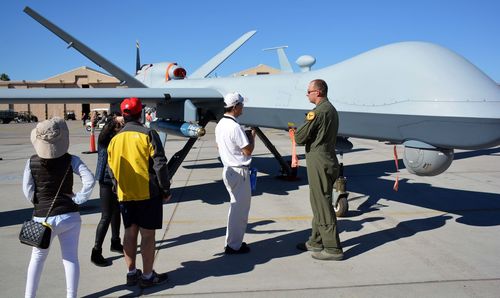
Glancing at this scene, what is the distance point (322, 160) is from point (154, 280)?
2229 mm

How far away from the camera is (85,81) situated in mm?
60781

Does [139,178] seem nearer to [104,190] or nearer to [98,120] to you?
[104,190]

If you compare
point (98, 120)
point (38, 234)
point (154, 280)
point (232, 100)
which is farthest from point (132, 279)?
point (98, 120)

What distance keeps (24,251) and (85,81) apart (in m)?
61.8

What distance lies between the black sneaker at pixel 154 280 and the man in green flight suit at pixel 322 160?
174 cm

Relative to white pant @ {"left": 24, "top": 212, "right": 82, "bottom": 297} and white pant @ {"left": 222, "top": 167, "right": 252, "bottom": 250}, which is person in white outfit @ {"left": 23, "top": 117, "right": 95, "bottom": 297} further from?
white pant @ {"left": 222, "top": 167, "right": 252, "bottom": 250}

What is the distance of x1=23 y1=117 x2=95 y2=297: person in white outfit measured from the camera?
10.1 ft

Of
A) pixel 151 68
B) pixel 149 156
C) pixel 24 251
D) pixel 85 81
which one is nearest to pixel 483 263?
pixel 149 156

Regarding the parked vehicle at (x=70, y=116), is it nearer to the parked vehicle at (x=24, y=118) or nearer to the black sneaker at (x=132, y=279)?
the parked vehicle at (x=24, y=118)

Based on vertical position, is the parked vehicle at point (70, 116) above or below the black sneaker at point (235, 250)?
below

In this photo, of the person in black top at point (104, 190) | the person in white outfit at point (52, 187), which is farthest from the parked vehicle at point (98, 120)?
the person in white outfit at point (52, 187)

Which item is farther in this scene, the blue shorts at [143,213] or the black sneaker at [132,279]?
the black sneaker at [132,279]

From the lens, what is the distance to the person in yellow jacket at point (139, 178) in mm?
3553

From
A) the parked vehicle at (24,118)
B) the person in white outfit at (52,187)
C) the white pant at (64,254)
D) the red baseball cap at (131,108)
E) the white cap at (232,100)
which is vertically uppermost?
the white cap at (232,100)
